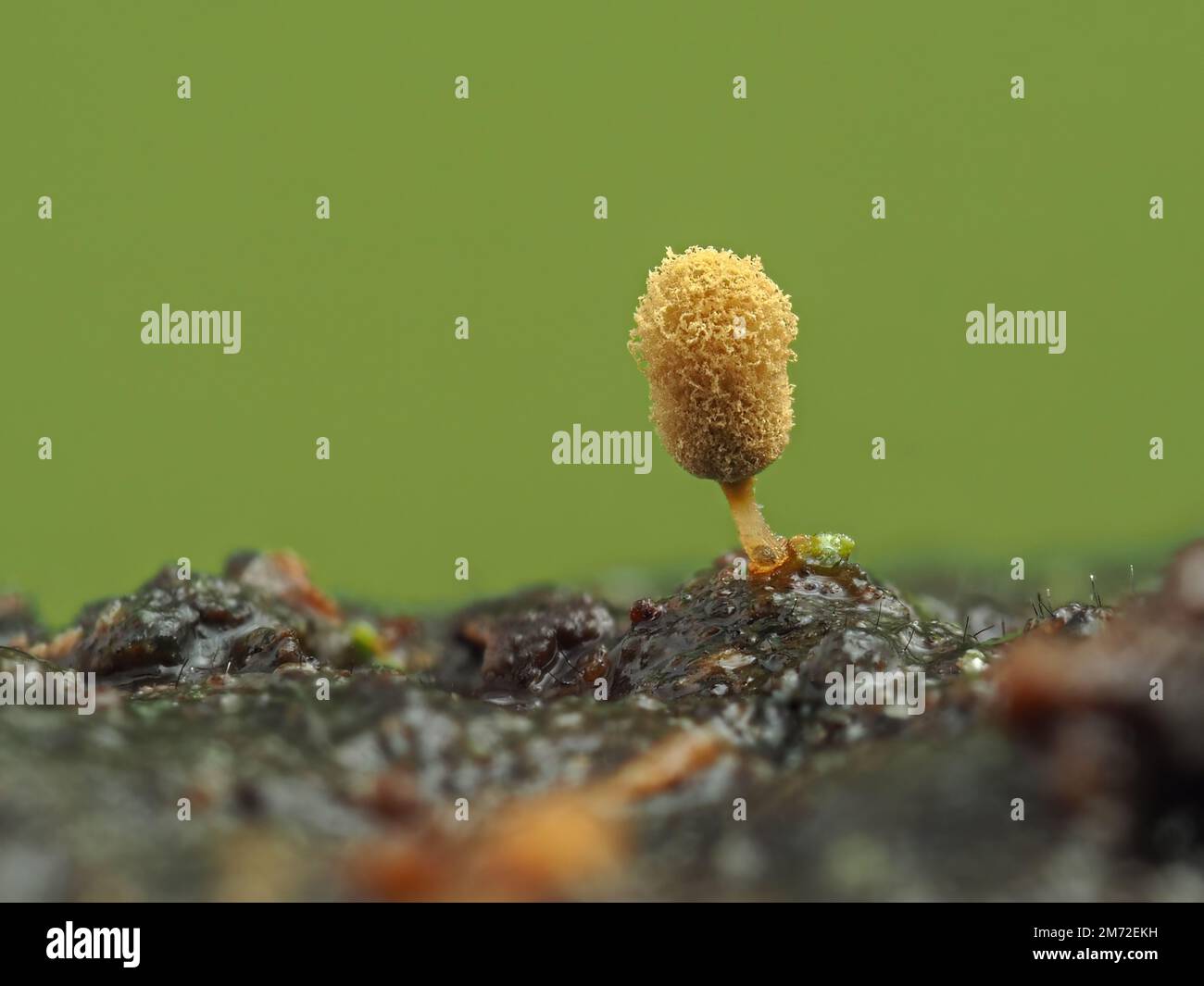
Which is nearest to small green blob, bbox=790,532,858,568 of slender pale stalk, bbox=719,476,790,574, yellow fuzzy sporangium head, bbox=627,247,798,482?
slender pale stalk, bbox=719,476,790,574

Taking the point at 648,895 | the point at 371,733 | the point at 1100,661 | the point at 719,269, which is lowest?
the point at 648,895

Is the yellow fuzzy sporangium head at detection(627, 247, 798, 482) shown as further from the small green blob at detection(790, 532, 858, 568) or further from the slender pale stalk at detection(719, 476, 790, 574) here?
the small green blob at detection(790, 532, 858, 568)

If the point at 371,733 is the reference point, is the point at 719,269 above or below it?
above

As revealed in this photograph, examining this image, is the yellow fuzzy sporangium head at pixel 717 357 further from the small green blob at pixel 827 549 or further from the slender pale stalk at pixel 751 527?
the small green blob at pixel 827 549

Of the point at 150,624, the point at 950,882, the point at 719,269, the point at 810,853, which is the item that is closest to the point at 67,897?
the point at 810,853

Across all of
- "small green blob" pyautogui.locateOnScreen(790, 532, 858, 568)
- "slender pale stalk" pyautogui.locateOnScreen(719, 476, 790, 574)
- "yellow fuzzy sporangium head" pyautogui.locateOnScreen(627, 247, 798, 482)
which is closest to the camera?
"yellow fuzzy sporangium head" pyautogui.locateOnScreen(627, 247, 798, 482)

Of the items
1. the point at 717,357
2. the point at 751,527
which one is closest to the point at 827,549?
the point at 751,527

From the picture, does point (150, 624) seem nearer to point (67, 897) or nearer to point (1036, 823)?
point (67, 897)
